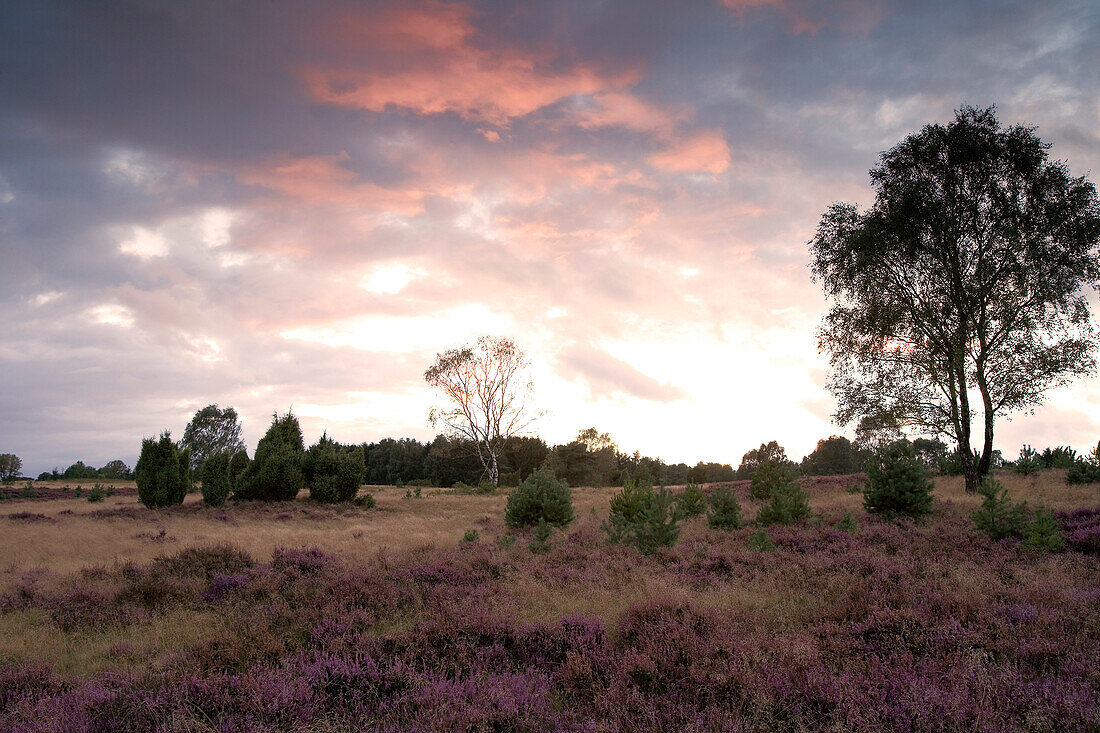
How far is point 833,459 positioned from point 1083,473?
238 feet

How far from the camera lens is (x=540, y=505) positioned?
18.8m

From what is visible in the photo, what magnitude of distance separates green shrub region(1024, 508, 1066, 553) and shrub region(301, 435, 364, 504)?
30360 millimetres

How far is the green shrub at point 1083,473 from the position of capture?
824 inches

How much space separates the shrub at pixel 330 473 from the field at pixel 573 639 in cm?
1830

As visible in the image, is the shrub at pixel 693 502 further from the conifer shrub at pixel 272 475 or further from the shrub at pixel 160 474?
the shrub at pixel 160 474

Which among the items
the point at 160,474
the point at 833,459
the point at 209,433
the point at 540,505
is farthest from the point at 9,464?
the point at 833,459

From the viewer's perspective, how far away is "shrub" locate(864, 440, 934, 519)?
52.2 feet

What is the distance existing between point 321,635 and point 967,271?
26.7 metres

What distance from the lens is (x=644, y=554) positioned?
12828 millimetres

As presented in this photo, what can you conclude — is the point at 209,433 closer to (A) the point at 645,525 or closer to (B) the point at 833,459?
(A) the point at 645,525

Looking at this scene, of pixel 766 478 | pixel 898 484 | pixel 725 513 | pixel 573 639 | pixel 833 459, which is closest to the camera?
pixel 573 639

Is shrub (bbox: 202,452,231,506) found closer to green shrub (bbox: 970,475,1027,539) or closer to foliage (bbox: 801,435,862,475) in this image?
green shrub (bbox: 970,475,1027,539)

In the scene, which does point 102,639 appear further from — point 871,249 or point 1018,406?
point 1018,406

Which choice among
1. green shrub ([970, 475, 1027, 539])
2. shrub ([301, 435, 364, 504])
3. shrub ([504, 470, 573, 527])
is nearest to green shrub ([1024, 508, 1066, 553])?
green shrub ([970, 475, 1027, 539])
